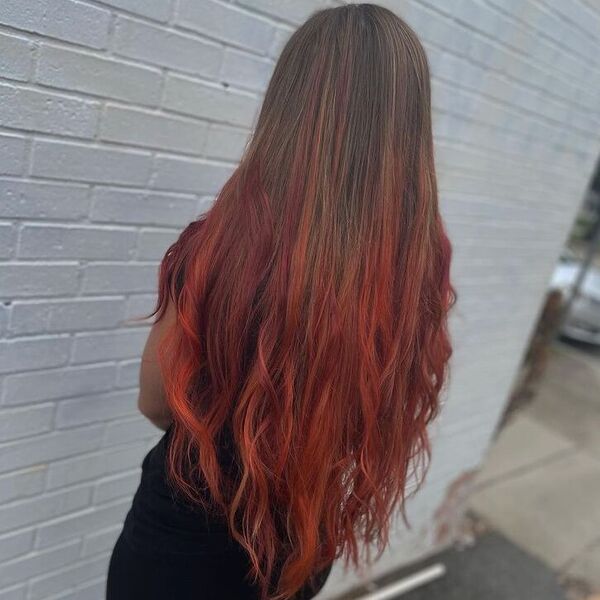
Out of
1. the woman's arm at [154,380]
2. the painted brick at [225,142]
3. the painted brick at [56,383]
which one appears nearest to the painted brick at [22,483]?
the painted brick at [56,383]

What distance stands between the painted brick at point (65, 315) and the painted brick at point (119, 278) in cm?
3

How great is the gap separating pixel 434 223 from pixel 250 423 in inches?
22.4

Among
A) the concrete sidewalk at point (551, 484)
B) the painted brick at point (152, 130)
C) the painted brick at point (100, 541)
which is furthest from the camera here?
the concrete sidewalk at point (551, 484)

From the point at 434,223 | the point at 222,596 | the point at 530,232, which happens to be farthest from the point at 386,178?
the point at 530,232

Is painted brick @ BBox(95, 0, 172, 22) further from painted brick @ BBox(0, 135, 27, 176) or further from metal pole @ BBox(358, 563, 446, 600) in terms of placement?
metal pole @ BBox(358, 563, 446, 600)

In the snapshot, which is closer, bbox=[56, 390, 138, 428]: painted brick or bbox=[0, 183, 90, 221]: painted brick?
bbox=[0, 183, 90, 221]: painted brick

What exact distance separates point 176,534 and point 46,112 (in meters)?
0.99

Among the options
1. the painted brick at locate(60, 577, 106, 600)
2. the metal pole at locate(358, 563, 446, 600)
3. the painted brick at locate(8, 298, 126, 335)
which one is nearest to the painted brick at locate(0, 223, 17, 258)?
the painted brick at locate(8, 298, 126, 335)

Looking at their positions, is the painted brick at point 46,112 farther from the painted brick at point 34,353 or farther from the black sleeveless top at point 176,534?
Result: the black sleeveless top at point 176,534

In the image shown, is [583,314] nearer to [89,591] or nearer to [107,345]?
[89,591]

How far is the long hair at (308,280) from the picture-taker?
1236 mm

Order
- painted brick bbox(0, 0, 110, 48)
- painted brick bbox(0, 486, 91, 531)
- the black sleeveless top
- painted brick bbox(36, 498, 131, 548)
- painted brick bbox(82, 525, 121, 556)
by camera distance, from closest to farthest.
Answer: painted brick bbox(0, 0, 110, 48), the black sleeveless top, painted brick bbox(0, 486, 91, 531), painted brick bbox(36, 498, 131, 548), painted brick bbox(82, 525, 121, 556)

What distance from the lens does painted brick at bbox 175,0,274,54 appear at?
159cm

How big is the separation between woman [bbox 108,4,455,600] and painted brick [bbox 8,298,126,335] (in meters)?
0.35
